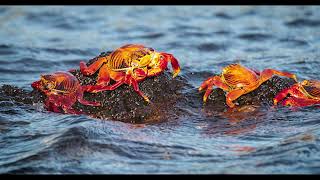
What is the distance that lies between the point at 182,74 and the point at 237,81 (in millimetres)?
1586

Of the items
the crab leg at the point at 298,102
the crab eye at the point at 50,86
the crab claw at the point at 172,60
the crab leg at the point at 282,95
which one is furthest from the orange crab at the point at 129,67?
the crab leg at the point at 298,102

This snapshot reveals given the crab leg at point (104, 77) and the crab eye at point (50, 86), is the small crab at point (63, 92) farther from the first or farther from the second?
the crab leg at point (104, 77)

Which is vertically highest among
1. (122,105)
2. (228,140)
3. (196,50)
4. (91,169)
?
(196,50)

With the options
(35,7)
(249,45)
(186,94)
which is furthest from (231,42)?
(35,7)

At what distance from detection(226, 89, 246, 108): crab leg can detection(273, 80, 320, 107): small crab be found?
42cm

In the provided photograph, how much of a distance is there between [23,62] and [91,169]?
5.65 meters

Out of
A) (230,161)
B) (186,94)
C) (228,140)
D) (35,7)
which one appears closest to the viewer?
(230,161)

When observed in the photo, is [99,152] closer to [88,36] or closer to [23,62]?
[23,62]

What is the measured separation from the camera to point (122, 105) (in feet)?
22.3

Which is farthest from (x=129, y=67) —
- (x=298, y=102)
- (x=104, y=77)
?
(x=298, y=102)

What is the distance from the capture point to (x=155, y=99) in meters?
6.98

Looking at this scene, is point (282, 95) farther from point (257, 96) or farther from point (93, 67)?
point (93, 67)

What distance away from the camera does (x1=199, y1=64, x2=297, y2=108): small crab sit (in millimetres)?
6906

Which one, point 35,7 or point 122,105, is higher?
point 35,7
